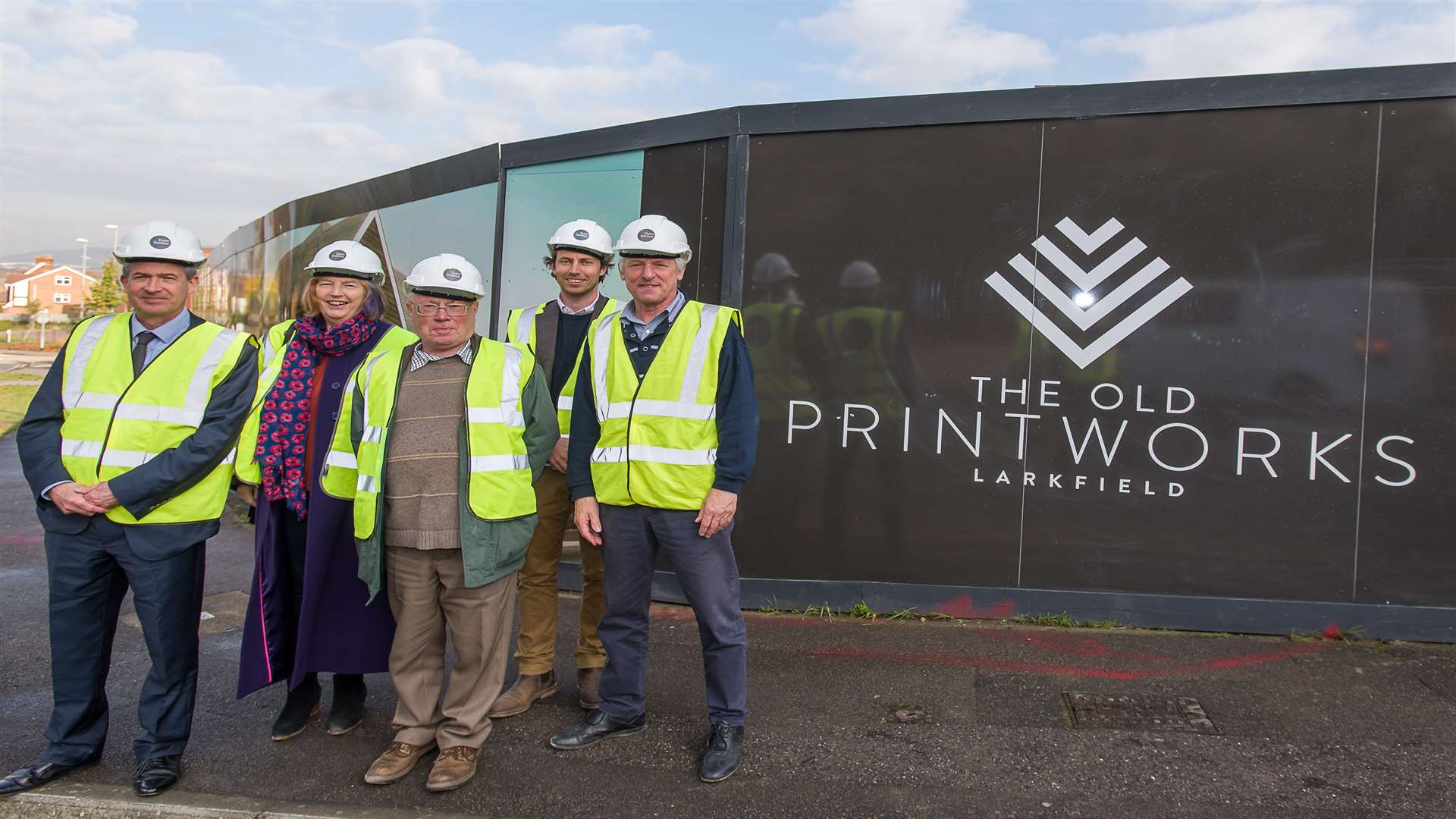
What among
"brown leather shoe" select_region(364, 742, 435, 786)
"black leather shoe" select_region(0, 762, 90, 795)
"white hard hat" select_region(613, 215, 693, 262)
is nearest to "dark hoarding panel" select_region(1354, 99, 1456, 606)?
"white hard hat" select_region(613, 215, 693, 262)

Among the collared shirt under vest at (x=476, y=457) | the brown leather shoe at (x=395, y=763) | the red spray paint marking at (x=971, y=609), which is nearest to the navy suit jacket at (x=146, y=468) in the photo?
the collared shirt under vest at (x=476, y=457)

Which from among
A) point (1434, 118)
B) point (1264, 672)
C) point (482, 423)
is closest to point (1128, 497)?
point (1264, 672)

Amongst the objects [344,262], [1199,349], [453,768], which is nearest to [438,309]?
[344,262]

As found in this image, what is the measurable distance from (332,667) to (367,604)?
35 centimetres

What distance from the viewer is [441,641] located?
348 cm

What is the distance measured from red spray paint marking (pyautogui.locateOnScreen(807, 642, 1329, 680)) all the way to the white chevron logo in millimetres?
1484

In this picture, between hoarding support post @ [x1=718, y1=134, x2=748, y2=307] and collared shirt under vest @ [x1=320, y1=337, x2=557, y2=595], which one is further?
hoarding support post @ [x1=718, y1=134, x2=748, y2=307]

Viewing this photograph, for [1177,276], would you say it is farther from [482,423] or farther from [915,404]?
[482,423]

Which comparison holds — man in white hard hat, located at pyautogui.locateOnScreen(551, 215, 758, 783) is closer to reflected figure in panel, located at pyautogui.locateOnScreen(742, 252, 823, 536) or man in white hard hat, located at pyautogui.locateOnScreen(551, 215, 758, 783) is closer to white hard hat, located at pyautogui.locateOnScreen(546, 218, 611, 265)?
white hard hat, located at pyautogui.locateOnScreen(546, 218, 611, 265)

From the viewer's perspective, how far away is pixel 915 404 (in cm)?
512

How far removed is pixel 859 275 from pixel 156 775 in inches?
146

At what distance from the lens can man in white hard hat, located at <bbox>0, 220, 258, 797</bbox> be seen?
3.18 metres

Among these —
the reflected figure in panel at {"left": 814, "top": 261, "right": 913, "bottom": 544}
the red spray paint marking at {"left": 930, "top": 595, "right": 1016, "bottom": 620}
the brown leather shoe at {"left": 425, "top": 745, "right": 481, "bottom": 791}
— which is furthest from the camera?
the reflected figure in panel at {"left": 814, "top": 261, "right": 913, "bottom": 544}

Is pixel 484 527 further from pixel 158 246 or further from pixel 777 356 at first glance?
pixel 777 356
